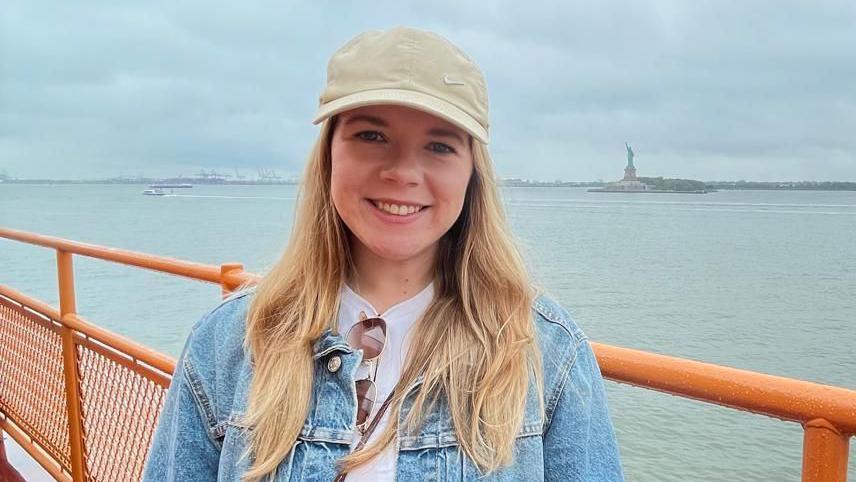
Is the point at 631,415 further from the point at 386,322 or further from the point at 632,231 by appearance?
the point at 632,231

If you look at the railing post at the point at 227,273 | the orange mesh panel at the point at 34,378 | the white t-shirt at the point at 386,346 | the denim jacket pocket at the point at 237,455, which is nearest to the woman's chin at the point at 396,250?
the white t-shirt at the point at 386,346

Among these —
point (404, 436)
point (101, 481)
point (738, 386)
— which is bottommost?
point (101, 481)

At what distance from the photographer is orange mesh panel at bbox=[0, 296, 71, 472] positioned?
3.07 meters

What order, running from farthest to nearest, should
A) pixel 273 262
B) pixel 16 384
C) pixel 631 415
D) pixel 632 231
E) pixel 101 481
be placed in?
pixel 632 231, pixel 631 415, pixel 16 384, pixel 101 481, pixel 273 262

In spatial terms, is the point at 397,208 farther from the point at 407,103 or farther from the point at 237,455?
the point at 237,455

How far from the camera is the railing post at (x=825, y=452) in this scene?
3.23 feet

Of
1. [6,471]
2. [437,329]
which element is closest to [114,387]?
[6,471]

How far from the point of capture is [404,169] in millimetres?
1147

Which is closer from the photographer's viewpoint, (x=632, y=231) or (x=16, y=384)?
(x=16, y=384)

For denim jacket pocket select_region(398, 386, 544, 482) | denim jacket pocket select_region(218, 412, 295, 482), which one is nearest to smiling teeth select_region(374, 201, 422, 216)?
denim jacket pocket select_region(398, 386, 544, 482)

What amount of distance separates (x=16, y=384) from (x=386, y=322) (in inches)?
125

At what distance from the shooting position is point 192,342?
49.6 inches

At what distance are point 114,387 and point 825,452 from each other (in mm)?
2465

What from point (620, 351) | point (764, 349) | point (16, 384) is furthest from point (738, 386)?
point (764, 349)
